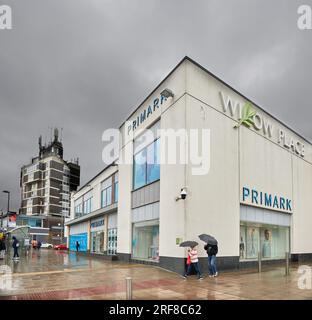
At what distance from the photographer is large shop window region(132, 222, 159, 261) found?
19.3 metres

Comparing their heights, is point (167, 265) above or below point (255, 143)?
below

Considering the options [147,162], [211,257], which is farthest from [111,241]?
[211,257]

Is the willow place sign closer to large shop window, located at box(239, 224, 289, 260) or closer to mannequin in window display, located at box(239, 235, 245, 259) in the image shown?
large shop window, located at box(239, 224, 289, 260)

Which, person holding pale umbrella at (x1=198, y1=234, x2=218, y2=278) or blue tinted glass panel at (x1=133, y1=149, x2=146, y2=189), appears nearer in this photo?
person holding pale umbrella at (x1=198, y1=234, x2=218, y2=278)

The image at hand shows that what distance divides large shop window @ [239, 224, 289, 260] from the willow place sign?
19.7ft

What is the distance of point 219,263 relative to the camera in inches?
684

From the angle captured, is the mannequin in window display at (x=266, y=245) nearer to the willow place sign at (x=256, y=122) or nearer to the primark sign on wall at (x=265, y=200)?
the primark sign on wall at (x=265, y=200)

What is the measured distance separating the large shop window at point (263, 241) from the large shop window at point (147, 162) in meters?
5.99

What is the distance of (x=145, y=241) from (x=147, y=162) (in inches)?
187

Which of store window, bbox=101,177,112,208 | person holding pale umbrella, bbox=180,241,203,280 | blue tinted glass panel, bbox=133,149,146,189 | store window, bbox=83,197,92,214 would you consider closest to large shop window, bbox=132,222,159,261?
blue tinted glass panel, bbox=133,149,146,189

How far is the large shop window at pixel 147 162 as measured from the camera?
19828 mm
